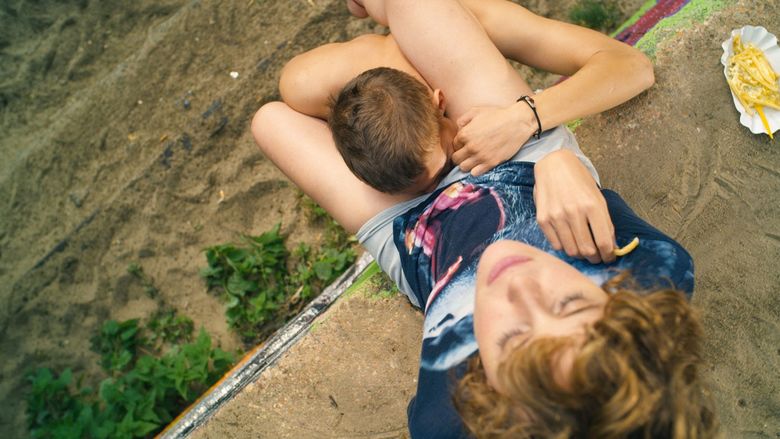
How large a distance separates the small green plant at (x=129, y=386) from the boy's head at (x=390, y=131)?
139 centimetres

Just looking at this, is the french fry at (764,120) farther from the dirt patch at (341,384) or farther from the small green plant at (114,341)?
the small green plant at (114,341)

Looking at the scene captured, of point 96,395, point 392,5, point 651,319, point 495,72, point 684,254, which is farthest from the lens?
point 96,395

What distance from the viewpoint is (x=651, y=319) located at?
1179 mm

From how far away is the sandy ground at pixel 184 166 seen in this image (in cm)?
216

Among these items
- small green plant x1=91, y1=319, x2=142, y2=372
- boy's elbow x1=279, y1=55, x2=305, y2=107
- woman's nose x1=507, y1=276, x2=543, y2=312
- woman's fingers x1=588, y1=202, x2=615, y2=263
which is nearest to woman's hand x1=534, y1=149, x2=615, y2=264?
woman's fingers x1=588, y1=202, x2=615, y2=263

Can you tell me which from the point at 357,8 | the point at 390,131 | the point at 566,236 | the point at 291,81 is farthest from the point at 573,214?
the point at 357,8

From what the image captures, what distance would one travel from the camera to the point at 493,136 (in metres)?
1.74

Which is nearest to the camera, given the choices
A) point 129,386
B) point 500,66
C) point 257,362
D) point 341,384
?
point 500,66

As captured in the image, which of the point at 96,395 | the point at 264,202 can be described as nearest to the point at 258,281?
the point at 264,202

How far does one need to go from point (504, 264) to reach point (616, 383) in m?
0.33

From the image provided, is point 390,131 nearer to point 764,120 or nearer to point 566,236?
point 566,236

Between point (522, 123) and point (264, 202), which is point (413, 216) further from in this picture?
point (264, 202)

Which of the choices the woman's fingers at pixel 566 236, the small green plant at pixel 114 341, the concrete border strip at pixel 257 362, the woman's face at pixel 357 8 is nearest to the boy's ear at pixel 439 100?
the woman's fingers at pixel 566 236

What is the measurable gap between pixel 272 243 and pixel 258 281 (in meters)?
0.20
